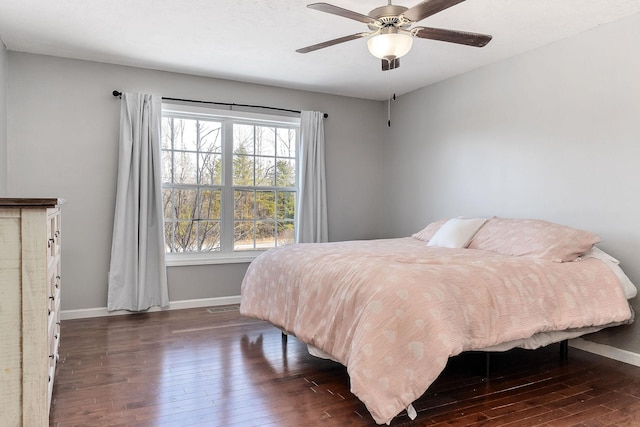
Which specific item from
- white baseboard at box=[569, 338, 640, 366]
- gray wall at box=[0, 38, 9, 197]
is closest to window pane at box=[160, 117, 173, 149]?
gray wall at box=[0, 38, 9, 197]

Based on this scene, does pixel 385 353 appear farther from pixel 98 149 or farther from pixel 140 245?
pixel 98 149

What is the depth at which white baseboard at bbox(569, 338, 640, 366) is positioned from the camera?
122 inches

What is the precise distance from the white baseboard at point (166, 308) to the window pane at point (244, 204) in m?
0.91

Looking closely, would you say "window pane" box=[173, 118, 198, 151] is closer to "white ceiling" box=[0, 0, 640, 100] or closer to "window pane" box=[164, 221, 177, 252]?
"white ceiling" box=[0, 0, 640, 100]

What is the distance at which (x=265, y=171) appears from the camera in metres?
5.16

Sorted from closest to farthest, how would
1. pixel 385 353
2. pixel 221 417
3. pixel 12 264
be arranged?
pixel 12 264 < pixel 385 353 < pixel 221 417

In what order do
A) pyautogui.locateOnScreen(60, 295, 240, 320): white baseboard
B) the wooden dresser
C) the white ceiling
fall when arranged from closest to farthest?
the wooden dresser → the white ceiling → pyautogui.locateOnScreen(60, 295, 240, 320): white baseboard

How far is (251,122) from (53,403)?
135 inches

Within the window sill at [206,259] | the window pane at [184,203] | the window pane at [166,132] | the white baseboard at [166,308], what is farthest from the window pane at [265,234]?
the window pane at [166,132]

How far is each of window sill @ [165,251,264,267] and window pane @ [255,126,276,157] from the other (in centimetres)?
116

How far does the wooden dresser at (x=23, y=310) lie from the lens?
1.75m

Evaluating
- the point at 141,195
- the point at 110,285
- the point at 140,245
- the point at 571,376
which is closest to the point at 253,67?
the point at 141,195

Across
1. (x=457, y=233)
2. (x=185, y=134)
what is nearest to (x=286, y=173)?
(x=185, y=134)

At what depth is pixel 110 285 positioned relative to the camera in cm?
421
